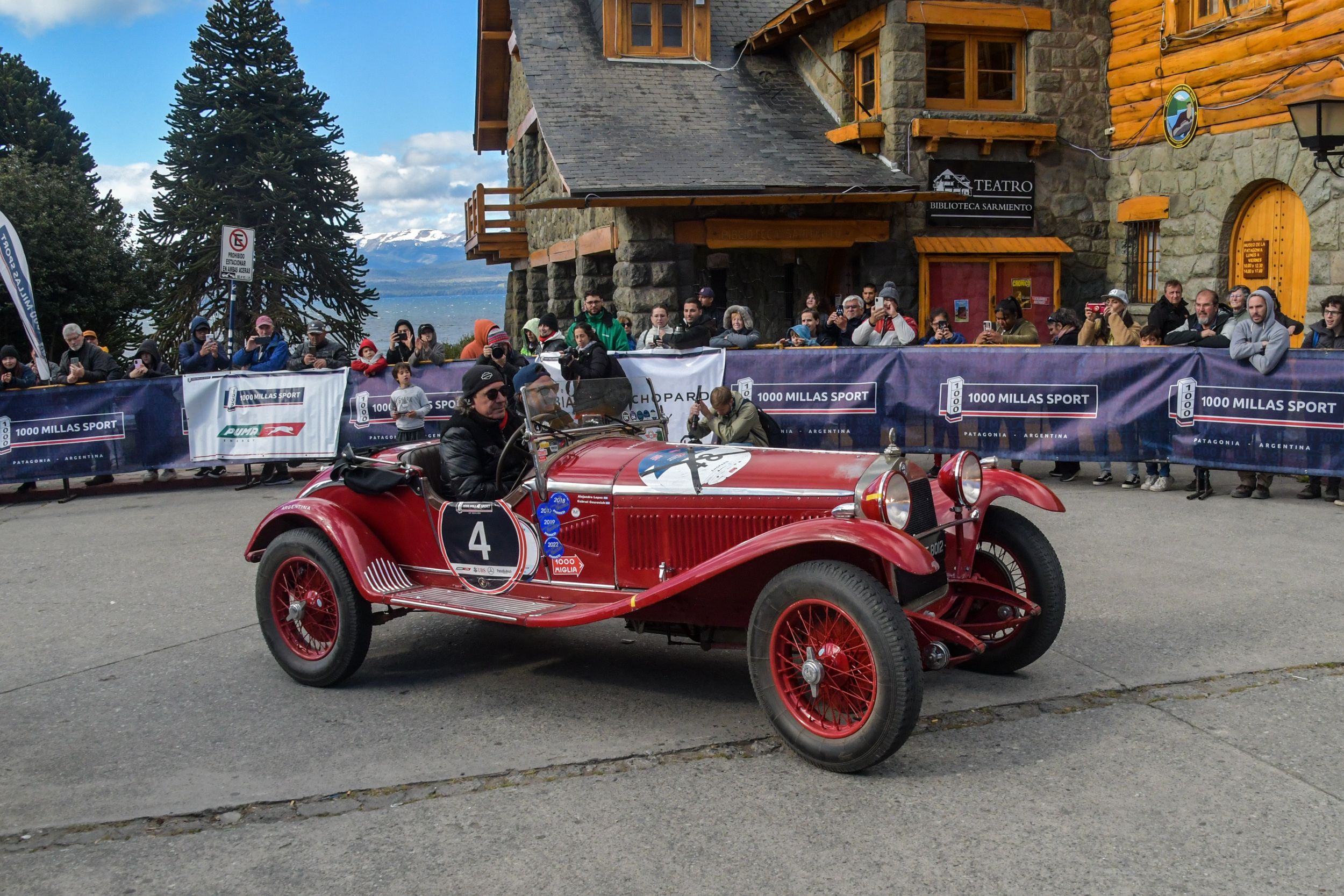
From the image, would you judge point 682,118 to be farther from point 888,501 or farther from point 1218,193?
point 888,501

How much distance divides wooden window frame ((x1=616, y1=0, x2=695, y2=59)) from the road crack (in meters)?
16.8

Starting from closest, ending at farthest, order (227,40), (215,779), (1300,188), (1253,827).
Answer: (1253,827) → (215,779) → (1300,188) → (227,40)

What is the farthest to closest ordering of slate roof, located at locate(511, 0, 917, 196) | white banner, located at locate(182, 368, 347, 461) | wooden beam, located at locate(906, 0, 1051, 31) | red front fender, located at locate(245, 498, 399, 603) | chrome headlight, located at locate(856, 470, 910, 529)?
1. wooden beam, located at locate(906, 0, 1051, 31)
2. slate roof, located at locate(511, 0, 917, 196)
3. white banner, located at locate(182, 368, 347, 461)
4. red front fender, located at locate(245, 498, 399, 603)
5. chrome headlight, located at locate(856, 470, 910, 529)

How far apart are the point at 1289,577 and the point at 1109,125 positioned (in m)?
11.8

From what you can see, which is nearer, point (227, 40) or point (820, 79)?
point (820, 79)

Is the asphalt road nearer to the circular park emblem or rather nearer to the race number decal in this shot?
the race number decal

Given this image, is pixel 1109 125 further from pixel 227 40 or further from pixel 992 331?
pixel 227 40

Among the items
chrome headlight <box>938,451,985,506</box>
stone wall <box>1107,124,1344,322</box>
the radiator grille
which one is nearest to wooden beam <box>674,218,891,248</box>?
stone wall <box>1107,124,1344,322</box>

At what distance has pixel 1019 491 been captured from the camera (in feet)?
17.5

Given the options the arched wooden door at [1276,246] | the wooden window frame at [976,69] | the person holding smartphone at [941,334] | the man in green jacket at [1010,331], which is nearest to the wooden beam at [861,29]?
the wooden window frame at [976,69]

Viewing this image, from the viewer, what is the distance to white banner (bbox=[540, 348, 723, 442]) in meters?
11.9

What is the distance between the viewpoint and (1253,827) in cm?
381

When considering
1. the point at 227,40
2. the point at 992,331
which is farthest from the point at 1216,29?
the point at 227,40

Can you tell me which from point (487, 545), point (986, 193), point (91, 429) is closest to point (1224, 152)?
point (986, 193)
